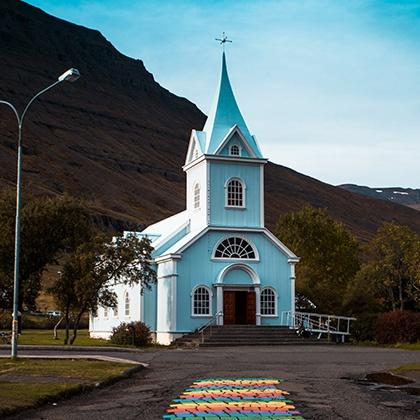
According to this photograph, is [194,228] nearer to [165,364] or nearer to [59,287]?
[59,287]

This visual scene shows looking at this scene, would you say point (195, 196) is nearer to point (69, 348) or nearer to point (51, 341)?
point (51, 341)

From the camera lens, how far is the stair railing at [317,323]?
41.1m

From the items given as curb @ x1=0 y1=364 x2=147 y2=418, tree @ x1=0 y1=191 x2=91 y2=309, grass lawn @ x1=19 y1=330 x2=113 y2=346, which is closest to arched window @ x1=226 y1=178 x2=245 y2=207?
tree @ x1=0 y1=191 x2=91 y2=309

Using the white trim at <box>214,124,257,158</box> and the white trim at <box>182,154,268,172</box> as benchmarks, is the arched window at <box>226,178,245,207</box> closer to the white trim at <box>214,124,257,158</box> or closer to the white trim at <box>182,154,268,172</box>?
the white trim at <box>182,154,268,172</box>

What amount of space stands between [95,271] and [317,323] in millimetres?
13886

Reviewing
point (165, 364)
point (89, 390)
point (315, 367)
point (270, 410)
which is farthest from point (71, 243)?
point (270, 410)

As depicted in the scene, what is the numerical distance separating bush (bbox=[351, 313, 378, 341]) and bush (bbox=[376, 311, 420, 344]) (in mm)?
1794

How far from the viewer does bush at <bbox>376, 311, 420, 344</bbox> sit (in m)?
36.5

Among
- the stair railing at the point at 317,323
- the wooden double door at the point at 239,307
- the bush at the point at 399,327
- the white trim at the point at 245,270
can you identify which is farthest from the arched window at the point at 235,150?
the bush at the point at 399,327

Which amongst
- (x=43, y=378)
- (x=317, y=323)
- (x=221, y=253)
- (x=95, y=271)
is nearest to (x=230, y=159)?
(x=221, y=253)

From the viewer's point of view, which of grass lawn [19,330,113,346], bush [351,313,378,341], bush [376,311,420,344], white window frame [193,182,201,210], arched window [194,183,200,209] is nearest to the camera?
grass lawn [19,330,113,346]

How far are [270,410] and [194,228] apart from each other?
109 feet

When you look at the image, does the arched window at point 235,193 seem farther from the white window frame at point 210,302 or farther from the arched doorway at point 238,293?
the white window frame at point 210,302

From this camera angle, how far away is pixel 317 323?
145 feet
